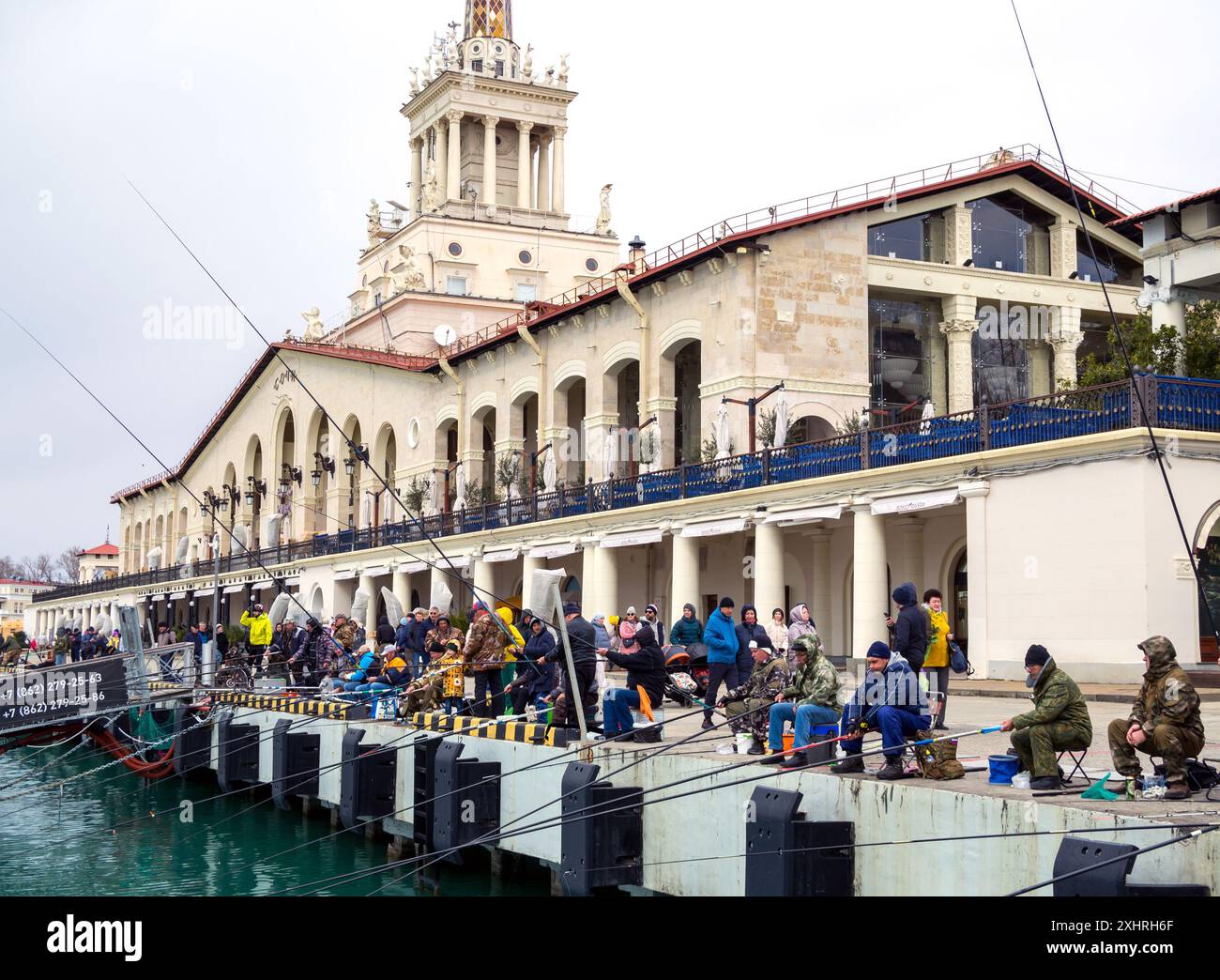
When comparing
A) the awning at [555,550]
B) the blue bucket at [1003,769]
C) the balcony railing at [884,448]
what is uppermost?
the balcony railing at [884,448]

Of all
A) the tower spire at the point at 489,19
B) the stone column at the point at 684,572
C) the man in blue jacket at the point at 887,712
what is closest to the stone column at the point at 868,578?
the stone column at the point at 684,572

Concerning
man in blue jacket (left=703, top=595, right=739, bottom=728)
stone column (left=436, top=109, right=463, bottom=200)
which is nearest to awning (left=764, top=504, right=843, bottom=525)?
man in blue jacket (left=703, top=595, right=739, bottom=728)

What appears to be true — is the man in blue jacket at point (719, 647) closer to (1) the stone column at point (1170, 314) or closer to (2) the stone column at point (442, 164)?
(1) the stone column at point (1170, 314)

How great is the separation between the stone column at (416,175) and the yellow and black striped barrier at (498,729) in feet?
190

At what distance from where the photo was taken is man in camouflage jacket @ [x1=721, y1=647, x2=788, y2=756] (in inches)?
537

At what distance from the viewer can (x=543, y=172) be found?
7581 cm

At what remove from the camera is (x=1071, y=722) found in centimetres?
1034

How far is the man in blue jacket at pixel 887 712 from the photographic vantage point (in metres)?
11.3

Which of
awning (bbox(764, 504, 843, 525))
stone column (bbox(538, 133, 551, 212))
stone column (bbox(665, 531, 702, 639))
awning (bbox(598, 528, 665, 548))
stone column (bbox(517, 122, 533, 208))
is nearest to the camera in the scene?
awning (bbox(764, 504, 843, 525))

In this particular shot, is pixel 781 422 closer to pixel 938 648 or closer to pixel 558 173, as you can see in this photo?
pixel 938 648

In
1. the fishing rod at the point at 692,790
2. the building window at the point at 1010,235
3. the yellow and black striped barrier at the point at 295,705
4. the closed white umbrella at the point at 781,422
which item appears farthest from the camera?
the building window at the point at 1010,235

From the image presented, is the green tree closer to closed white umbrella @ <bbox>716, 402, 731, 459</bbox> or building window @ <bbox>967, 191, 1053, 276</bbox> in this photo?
closed white umbrella @ <bbox>716, 402, 731, 459</bbox>

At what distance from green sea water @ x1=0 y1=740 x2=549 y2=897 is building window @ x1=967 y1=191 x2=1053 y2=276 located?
24096mm
